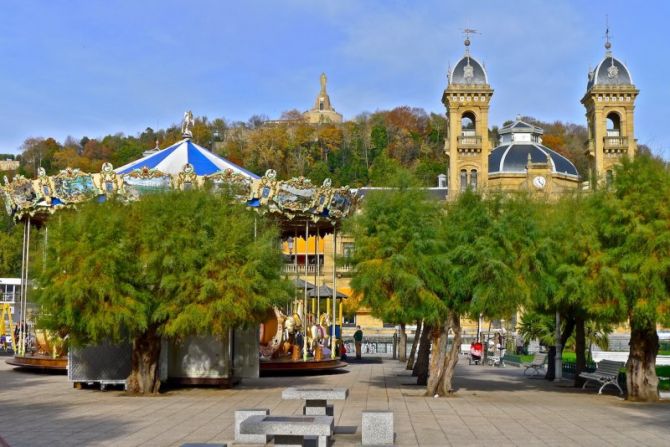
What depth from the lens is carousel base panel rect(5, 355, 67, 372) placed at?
1141 inches

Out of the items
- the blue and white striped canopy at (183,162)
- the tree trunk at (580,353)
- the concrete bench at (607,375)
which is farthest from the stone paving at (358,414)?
the blue and white striped canopy at (183,162)

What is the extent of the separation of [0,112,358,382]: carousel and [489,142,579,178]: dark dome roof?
40.5m

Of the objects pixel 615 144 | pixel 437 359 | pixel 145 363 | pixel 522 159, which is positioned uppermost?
pixel 615 144

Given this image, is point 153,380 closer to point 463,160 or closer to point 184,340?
point 184,340

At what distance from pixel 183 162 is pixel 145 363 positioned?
7.83 m

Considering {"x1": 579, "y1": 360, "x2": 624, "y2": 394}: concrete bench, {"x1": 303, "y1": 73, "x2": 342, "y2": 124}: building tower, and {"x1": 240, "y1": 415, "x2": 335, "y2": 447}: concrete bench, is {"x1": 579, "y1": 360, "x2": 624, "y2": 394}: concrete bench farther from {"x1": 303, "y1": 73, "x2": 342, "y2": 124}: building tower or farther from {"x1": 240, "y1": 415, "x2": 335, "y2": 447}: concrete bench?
{"x1": 303, "y1": 73, "x2": 342, "y2": 124}: building tower

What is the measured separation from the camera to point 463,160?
68250mm

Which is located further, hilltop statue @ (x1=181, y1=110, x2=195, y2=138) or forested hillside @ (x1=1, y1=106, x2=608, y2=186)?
forested hillside @ (x1=1, y1=106, x2=608, y2=186)

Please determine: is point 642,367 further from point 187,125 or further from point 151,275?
point 187,125

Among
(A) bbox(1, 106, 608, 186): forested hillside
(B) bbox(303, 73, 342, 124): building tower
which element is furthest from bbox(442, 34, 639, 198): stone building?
(B) bbox(303, 73, 342, 124): building tower

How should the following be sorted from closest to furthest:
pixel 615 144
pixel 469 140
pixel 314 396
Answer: pixel 314 396 → pixel 469 140 → pixel 615 144

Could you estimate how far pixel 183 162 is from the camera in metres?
28.0

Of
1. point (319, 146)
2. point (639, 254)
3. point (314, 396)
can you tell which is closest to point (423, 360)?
point (639, 254)

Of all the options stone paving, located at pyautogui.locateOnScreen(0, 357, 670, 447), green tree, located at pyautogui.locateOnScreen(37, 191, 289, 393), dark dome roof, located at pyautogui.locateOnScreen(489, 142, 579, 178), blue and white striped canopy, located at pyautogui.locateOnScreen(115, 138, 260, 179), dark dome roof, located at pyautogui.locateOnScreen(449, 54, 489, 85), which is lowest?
stone paving, located at pyautogui.locateOnScreen(0, 357, 670, 447)
